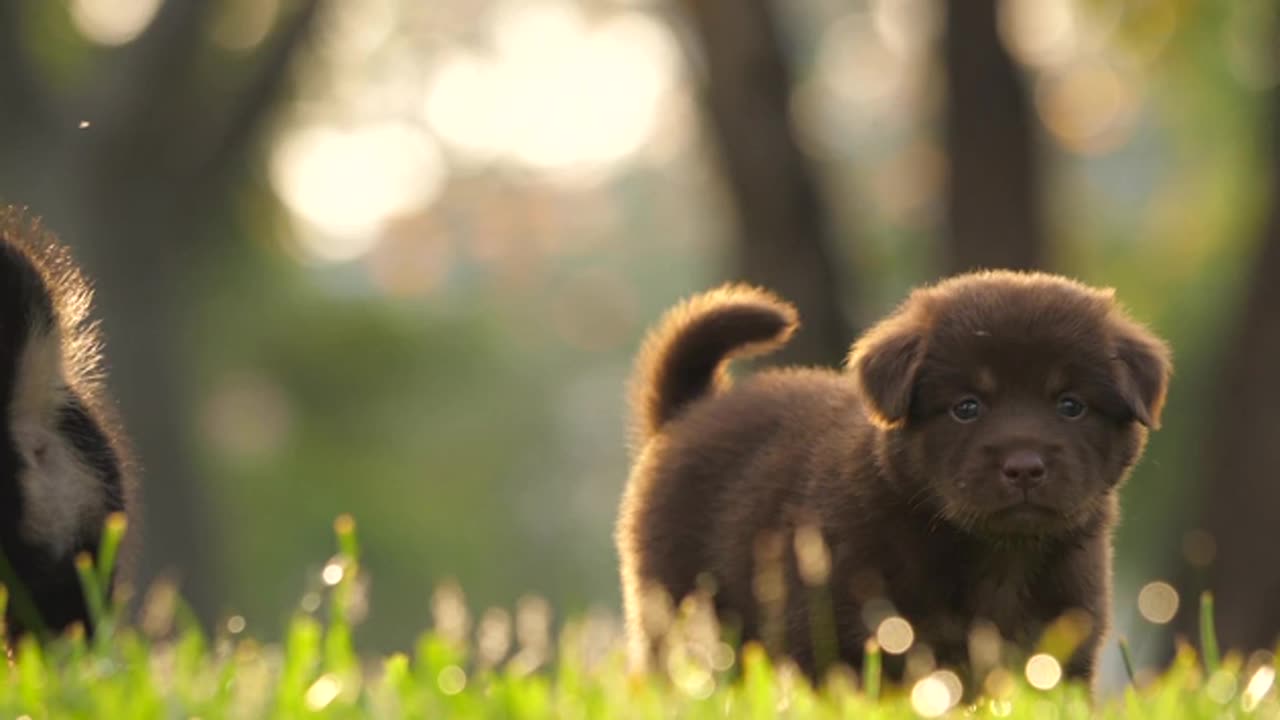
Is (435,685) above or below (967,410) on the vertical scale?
above

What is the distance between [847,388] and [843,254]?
5952mm

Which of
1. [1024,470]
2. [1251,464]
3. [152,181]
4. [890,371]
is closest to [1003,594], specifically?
[1024,470]

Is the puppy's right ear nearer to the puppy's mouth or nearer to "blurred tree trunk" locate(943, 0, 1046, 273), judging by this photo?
the puppy's mouth

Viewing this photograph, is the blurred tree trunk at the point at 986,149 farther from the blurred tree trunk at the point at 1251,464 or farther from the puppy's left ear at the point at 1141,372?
the puppy's left ear at the point at 1141,372

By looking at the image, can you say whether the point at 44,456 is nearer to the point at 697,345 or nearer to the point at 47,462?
the point at 47,462

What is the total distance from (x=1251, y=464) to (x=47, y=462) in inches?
327

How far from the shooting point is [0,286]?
19.3ft

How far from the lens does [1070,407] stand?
6289 mm

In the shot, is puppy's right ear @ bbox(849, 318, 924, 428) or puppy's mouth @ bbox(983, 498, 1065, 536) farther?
puppy's right ear @ bbox(849, 318, 924, 428)

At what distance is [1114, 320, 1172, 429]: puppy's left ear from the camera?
20.4 ft

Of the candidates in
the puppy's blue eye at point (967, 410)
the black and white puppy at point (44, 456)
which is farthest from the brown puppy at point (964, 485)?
the black and white puppy at point (44, 456)

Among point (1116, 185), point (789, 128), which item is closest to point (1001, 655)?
point (789, 128)

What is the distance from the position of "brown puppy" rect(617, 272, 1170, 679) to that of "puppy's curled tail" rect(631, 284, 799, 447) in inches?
31.4

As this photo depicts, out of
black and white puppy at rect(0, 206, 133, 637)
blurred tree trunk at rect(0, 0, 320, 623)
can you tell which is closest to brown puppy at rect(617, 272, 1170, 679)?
black and white puppy at rect(0, 206, 133, 637)
